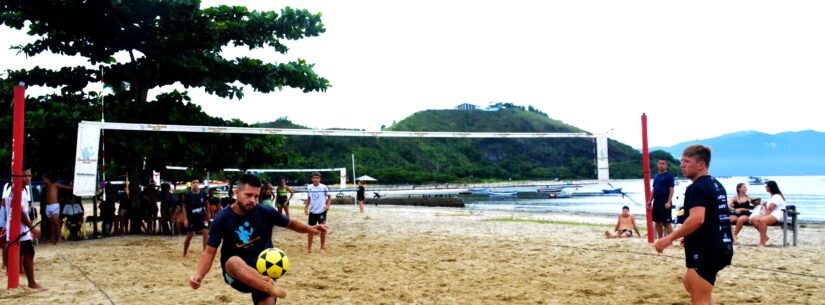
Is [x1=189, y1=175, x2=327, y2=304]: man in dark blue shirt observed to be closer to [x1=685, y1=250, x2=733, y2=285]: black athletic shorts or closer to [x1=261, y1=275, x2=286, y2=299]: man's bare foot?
[x1=261, y1=275, x2=286, y2=299]: man's bare foot

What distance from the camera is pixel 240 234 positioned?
382 cm

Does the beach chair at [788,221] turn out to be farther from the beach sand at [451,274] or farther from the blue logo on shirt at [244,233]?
the blue logo on shirt at [244,233]

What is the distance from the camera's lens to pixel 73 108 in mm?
11711

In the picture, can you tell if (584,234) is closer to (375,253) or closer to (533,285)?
(375,253)

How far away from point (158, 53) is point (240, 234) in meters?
10.7

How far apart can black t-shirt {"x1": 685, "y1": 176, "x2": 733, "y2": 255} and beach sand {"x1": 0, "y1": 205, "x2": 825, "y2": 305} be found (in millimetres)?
1851

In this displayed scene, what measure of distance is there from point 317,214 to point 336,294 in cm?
411

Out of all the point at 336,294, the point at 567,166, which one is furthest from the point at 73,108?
the point at 567,166

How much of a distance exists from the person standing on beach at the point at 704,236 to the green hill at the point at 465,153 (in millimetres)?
81299

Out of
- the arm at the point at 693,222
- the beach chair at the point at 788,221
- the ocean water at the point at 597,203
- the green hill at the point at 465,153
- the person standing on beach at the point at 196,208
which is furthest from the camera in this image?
the green hill at the point at 465,153

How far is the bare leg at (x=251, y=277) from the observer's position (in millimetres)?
3479

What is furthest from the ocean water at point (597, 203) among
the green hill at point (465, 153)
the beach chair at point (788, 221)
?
the green hill at point (465, 153)

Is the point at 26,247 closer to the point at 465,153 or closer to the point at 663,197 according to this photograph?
the point at 663,197

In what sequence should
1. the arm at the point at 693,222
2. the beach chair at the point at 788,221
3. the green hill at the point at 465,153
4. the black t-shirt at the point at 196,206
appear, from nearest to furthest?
the arm at the point at 693,222 < the beach chair at the point at 788,221 < the black t-shirt at the point at 196,206 < the green hill at the point at 465,153
